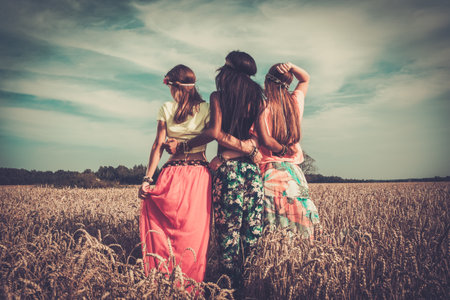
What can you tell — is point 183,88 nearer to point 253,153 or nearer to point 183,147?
point 183,147

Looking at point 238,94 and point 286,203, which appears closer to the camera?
point 238,94

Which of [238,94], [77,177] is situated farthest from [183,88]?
[77,177]

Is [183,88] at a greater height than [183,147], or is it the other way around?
[183,88]

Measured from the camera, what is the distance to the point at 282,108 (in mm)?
2779

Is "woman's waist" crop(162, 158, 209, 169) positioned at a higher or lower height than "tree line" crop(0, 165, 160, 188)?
higher

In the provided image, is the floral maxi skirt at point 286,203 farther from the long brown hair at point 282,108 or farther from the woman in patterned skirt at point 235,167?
the long brown hair at point 282,108

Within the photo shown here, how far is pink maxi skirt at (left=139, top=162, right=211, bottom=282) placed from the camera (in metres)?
2.49

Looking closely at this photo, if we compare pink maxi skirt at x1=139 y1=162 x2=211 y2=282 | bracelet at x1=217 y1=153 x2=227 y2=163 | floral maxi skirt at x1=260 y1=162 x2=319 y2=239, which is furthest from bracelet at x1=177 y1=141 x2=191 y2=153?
floral maxi skirt at x1=260 y1=162 x2=319 y2=239

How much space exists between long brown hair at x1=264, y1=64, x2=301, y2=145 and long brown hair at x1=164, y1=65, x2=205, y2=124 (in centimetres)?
76

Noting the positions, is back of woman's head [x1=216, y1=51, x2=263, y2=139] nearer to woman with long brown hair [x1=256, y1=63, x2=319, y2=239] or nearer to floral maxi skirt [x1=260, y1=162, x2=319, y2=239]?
woman with long brown hair [x1=256, y1=63, x2=319, y2=239]

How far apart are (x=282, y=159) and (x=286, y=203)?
44 cm

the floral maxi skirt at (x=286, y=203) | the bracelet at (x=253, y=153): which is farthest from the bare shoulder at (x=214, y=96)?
the floral maxi skirt at (x=286, y=203)

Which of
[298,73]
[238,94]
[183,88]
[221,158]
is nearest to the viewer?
[238,94]

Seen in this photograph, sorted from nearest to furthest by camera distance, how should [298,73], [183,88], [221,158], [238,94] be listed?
[238,94], [221,158], [183,88], [298,73]
